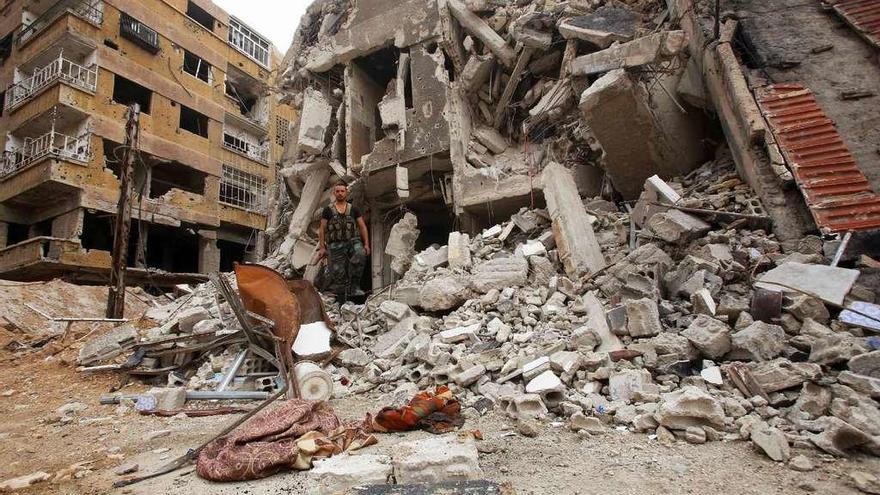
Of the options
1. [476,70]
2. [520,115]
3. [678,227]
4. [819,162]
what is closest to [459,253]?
[678,227]

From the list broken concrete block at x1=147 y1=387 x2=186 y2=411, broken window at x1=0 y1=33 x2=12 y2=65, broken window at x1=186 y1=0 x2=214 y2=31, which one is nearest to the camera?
broken concrete block at x1=147 y1=387 x2=186 y2=411

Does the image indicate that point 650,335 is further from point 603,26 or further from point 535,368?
point 603,26

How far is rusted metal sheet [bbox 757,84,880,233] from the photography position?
3775 millimetres

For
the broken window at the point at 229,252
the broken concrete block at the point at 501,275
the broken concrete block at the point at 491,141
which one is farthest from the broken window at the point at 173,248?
the broken concrete block at the point at 501,275

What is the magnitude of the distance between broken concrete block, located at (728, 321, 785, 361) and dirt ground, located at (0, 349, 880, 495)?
85 cm

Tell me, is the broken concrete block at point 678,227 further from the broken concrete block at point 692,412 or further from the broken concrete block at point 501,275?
the broken concrete block at point 692,412

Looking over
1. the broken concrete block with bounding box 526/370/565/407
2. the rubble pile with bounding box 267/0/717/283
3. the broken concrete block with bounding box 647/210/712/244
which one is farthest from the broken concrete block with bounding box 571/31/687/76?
the broken concrete block with bounding box 526/370/565/407

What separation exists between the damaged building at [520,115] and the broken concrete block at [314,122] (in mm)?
28

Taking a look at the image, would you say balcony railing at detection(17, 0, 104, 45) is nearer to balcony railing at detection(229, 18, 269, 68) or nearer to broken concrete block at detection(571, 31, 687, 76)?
balcony railing at detection(229, 18, 269, 68)

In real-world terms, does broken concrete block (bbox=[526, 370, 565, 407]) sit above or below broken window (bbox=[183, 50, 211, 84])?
below

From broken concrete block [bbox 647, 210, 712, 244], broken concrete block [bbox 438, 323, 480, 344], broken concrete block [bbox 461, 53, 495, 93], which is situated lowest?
broken concrete block [bbox 438, 323, 480, 344]

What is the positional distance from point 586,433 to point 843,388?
4.83 feet

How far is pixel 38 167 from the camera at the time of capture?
13.8 meters

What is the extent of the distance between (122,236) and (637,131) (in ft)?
26.1
